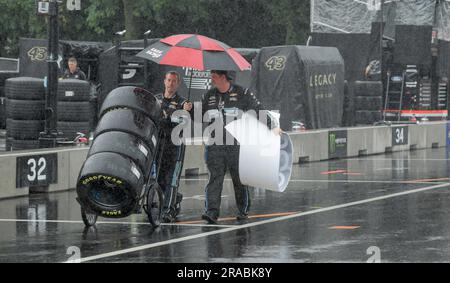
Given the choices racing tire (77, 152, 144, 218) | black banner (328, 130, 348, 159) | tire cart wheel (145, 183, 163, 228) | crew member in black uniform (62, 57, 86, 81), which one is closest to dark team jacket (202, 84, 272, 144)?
tire cart wheel (145, 183, 163, 228)

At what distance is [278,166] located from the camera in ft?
49.2

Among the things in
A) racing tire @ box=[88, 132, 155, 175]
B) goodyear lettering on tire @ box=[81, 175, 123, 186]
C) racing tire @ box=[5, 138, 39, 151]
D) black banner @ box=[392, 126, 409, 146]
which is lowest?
black banner @ box=[392, 126, 409, 146]

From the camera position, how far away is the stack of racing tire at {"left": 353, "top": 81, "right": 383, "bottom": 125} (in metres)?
34.5

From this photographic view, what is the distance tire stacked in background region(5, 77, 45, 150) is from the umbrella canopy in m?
8.31

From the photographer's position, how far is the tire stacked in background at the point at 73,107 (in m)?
24.0

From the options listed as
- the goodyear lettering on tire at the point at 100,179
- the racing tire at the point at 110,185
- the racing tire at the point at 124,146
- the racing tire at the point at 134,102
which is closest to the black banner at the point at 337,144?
the racing tire at the point at 134,102

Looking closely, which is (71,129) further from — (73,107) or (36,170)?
(36,170)

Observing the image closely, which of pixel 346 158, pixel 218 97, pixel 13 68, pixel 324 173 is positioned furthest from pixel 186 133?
pixel 13 68

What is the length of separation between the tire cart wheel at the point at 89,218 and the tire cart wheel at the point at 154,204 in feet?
2.25

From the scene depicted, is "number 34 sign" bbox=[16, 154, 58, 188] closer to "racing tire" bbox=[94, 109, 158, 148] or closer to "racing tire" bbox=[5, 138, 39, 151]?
"racing tire" bbox=[5, 138, 39, 151]

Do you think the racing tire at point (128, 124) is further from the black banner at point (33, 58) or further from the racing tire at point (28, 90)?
the black banner at point (33, 58)

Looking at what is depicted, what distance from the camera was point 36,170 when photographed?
19.2 m

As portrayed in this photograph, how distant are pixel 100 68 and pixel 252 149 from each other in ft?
67.8

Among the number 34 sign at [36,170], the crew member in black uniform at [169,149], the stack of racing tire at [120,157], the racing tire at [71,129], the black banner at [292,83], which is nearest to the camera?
the stack of racing tire at [120,157]
